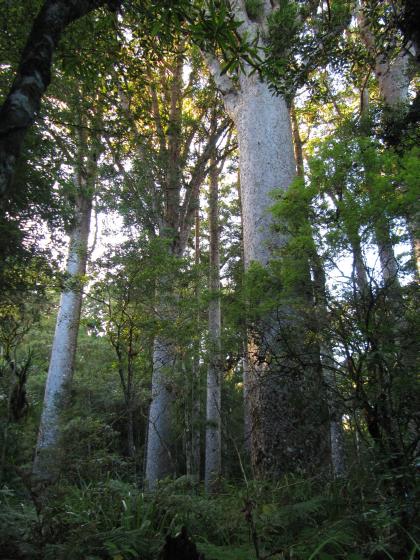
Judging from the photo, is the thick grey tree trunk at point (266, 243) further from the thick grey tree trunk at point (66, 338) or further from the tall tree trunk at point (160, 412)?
the thick grey tree trunk at point (66, 338)

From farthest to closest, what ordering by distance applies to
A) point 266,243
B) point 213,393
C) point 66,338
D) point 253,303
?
point 66,338
point 213,393
point 266,243
point 253,303

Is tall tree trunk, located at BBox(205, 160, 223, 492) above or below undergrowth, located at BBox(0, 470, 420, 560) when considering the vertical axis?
above

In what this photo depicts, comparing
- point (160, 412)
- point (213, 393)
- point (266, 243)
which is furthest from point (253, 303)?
point (160, 412)

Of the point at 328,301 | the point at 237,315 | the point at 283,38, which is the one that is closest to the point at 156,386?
the point at 237,315

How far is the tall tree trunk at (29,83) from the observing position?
1.81 m

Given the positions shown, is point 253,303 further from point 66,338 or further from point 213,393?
point 66,338

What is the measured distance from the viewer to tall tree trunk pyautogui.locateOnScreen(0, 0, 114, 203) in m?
1.81

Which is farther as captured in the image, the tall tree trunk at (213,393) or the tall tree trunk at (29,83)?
the tall tree trunk at (213,393)

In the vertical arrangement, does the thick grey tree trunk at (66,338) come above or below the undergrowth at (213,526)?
above

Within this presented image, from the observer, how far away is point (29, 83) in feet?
6.50

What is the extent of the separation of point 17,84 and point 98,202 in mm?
9280

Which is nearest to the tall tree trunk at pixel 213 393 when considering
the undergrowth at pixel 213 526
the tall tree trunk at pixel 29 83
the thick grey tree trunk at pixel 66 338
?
the thick grey tree trunk at pixel 66 338

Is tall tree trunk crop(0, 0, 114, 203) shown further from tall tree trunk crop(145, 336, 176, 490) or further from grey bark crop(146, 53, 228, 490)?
tall tree trunk crop(145, 336, 176, 490)

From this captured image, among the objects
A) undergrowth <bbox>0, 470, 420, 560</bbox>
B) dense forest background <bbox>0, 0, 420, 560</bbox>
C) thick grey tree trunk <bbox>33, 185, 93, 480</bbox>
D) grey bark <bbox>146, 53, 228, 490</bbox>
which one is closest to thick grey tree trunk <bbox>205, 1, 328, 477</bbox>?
dense forest background <bbox>0, 0, 420, 560</bbox>
